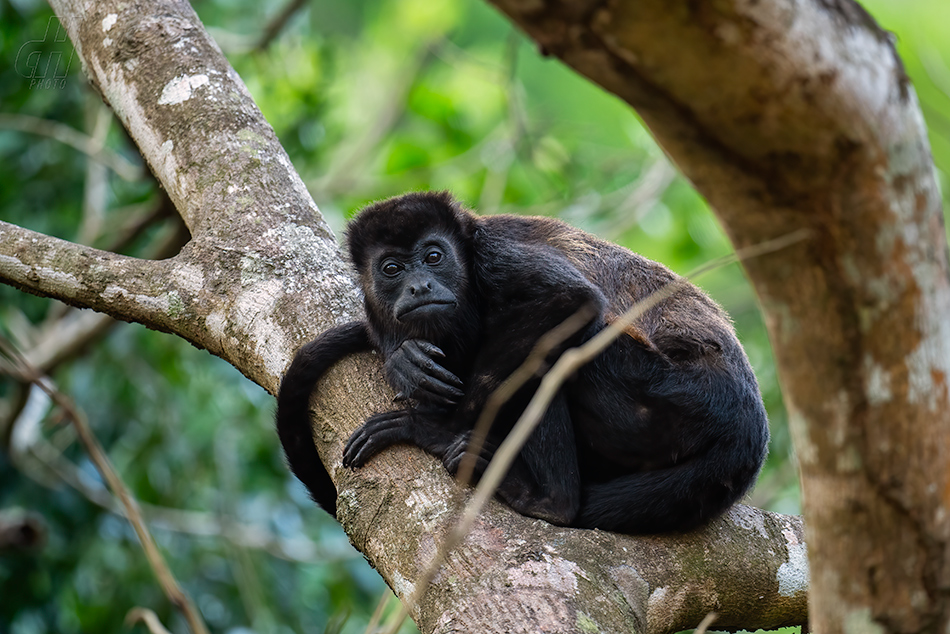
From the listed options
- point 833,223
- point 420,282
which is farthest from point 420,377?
point 833,223

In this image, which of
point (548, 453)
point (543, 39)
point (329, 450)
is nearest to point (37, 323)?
point (329, 450)

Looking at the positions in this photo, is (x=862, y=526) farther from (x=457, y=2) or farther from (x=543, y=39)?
(x=457, y=2)

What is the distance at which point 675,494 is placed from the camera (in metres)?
3.01

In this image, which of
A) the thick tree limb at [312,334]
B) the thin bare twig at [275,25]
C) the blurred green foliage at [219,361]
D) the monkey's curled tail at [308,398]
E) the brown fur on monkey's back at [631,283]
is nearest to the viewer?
the thick tree limb at [312,334]

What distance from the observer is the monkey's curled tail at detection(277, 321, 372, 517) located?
3.15 m

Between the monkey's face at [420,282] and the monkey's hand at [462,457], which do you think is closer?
the monkey's hand at [462,457]

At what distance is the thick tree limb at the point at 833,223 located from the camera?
1333 mm

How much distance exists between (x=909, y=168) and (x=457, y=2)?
41.8ft

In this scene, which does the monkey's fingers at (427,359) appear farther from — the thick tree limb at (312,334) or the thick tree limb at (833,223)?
the thick tree limb at (833,223)

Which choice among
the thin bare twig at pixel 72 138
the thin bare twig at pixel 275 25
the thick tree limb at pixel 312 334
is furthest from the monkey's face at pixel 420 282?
the thin bare twig at pixel 275 25

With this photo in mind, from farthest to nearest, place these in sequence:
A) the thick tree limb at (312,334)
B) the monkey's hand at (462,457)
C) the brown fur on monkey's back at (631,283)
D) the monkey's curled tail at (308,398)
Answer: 1. the brown fur on monkey's back at (631,283)
2. the monkey's curled tail at (308,398)
3. the monkey's hand at (462,457)
4. the thick tree limb at (312,334)

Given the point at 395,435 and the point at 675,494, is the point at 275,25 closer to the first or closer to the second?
the point at 395,435

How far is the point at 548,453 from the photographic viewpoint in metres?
3.13

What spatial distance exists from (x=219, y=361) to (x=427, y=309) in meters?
5.15
